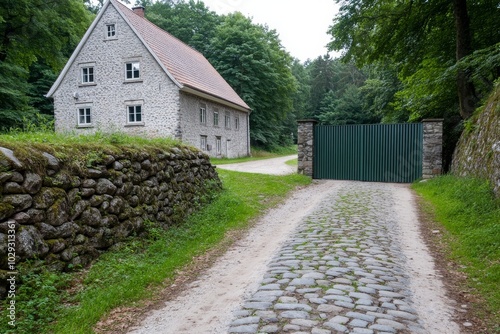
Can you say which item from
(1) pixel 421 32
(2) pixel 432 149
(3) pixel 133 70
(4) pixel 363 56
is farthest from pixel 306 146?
(3) pixel 133 70

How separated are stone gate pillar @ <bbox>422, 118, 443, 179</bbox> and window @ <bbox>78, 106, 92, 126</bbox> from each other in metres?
20.2

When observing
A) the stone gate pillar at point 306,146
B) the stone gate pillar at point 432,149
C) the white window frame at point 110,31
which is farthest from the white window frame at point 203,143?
the stone gate pillar at point 432,149

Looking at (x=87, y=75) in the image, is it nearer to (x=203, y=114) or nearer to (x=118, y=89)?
(x=118, y=89)

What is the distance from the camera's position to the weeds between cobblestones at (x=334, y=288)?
3.53 m

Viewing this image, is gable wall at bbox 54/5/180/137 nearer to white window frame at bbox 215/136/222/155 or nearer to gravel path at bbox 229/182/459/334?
white window frame at bbox 215/136/222/155

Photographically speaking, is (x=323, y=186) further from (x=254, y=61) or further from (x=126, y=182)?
(x=254, y=61)

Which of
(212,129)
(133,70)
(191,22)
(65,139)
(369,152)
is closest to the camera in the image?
(65,139)

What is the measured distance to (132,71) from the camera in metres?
23.9

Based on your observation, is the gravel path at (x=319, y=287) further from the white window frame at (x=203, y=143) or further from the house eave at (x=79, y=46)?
the house eave at (x=79, y=46)

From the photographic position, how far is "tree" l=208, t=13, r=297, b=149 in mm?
37688

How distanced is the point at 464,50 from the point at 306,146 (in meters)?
6.32

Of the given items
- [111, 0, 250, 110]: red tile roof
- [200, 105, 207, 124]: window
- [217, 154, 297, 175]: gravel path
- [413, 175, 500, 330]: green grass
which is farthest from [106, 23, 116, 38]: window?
[413, 175, 500, 330]: green grass

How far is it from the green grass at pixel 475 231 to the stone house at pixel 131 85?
16.4m

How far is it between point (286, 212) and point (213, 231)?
2.56m
